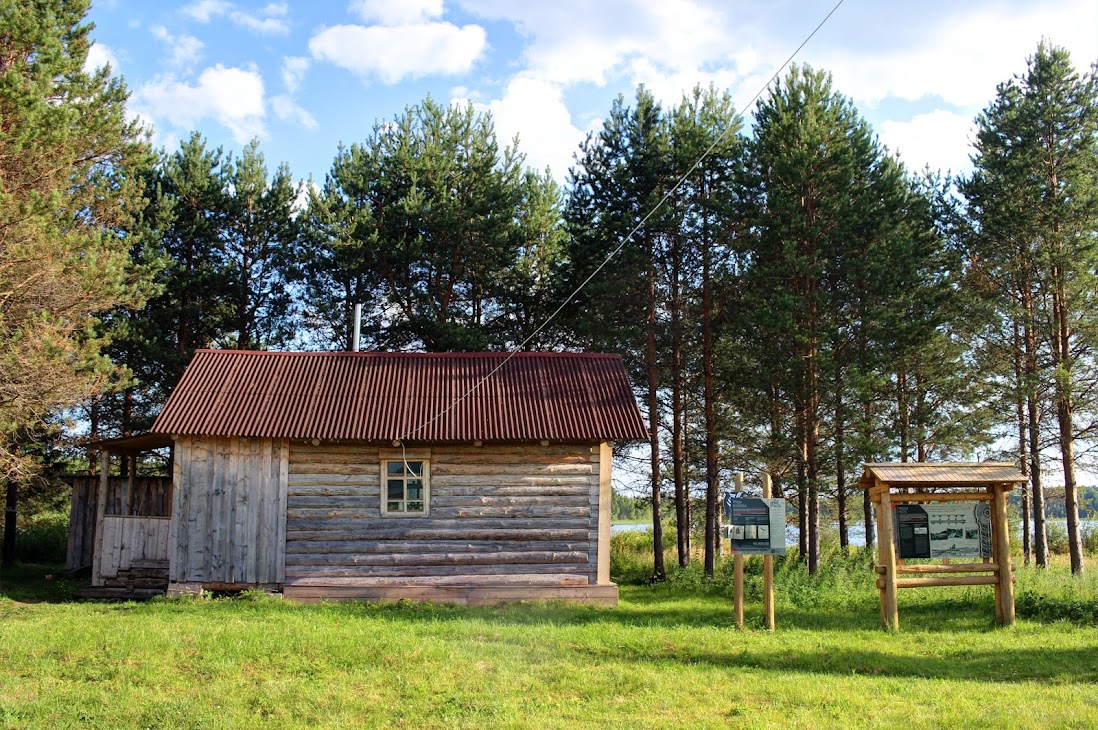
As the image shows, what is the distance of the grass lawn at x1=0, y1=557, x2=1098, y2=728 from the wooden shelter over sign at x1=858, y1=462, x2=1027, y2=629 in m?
0.74

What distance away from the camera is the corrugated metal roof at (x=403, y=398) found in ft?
56.9

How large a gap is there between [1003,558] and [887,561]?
1.87m

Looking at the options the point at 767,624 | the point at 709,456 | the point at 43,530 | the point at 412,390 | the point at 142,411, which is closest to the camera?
the point at 767,624

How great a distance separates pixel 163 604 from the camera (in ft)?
53.4

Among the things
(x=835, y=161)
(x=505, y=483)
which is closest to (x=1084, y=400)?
(x=835, y=161)

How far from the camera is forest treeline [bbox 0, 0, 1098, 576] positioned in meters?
19.4

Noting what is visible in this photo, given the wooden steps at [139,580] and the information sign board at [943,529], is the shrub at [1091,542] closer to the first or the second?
the information sign board at [943,529]

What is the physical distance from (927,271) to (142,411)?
2322 centimetres

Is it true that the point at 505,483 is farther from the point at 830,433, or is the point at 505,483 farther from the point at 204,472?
the point at 830,433

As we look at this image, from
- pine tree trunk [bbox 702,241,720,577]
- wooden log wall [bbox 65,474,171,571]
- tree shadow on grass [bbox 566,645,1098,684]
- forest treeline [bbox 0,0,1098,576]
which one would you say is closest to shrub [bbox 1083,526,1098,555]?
forest treeline [bbox 0,0,1098,576]

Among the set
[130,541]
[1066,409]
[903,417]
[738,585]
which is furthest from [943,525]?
[130,541]

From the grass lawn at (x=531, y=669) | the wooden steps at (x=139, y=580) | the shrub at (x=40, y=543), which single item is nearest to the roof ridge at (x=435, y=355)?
the wooden steps at (x=139, y=580)

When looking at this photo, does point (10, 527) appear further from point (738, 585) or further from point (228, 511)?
point (738, 585)

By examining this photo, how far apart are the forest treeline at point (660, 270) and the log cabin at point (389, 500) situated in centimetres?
410
